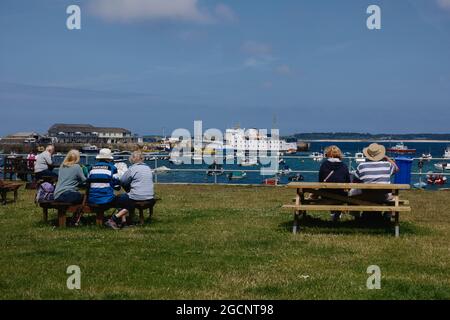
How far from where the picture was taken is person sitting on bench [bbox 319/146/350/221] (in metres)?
10.6

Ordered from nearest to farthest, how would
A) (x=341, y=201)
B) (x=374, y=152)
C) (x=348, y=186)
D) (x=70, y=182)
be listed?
(x=348, y=186) < (x=341, y=201) < (x=374, y=152) < (x=70, y=182)

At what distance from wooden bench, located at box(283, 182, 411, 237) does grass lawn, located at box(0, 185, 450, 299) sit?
0.43 m

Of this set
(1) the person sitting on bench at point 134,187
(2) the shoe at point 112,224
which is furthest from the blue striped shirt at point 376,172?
(2) the shoe at point 112,224

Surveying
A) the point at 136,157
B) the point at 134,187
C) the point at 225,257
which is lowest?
the point at 225,257

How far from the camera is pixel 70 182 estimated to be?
1076cm

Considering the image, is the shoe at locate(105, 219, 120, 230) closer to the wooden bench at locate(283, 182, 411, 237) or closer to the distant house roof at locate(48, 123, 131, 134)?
the wooden bench at locate(283, 182, 411, 237)

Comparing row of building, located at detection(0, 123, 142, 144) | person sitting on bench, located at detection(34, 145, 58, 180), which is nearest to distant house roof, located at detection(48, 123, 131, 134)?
row of building, located at detection(0, 123, 142, 144)

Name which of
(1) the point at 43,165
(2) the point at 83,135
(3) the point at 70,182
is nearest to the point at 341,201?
(3) the point at 70,182

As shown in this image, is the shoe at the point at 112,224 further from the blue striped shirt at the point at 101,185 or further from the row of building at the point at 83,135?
the row of building at the point at 83,135

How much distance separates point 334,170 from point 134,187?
3.44m

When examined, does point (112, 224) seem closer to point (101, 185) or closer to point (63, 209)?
point (101, 185)

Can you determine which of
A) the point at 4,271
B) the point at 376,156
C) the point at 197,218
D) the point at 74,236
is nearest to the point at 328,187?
the point at 376,156

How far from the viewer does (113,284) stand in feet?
21.9
